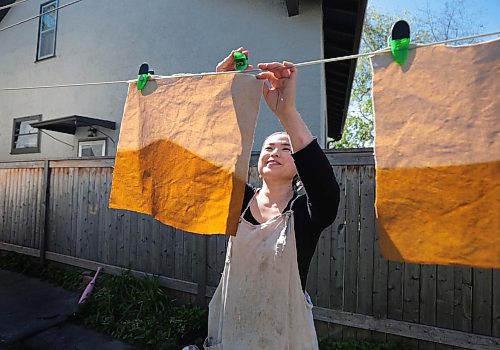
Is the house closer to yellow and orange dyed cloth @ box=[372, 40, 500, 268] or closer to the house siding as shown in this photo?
the house siding

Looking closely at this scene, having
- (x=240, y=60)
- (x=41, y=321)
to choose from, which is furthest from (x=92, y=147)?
(x=240, y=60)

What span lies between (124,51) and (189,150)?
724 centimetres

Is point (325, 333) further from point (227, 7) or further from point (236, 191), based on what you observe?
point (227, 7)

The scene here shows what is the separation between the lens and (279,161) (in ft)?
4.30

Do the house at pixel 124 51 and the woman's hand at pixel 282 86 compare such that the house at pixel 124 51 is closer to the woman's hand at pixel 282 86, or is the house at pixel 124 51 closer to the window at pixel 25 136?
the window at pixel 25 136

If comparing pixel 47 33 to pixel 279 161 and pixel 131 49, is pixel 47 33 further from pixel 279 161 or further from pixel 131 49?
pixel 279 161

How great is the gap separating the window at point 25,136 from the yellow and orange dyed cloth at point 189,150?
28.4 ft

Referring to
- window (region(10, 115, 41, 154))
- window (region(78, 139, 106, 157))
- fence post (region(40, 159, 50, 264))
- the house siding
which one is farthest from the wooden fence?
window (region(10, 115, 41, 154))

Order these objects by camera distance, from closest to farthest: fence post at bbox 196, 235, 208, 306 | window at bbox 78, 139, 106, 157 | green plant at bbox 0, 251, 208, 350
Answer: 1. green plant at bbox 0, 251, 208, 350
2. fence post at bbox 196, 235, 208, 306
3. window at bbox 78, 139, 106, 157

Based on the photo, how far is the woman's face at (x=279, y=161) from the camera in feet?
4.29

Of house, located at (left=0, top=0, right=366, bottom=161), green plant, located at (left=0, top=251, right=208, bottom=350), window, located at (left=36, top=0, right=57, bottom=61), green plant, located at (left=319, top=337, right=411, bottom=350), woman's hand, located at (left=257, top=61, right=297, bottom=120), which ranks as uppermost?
window, located at (left=36, top=0, right=57, bottom=61)

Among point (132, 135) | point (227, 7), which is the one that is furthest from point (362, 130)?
point (132, 135)

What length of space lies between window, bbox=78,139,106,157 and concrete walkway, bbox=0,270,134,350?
3.26m

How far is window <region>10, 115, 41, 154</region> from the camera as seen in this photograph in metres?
8.89
